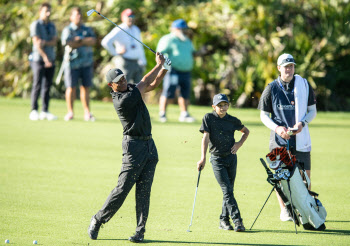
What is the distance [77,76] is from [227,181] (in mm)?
8558

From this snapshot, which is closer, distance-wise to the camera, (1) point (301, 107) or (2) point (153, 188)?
(1) point (301, 107)

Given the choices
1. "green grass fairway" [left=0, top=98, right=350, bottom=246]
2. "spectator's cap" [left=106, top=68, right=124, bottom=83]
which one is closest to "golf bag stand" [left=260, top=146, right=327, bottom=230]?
"green grass fairway" [left=0, top=98, right=350, bottom=246]

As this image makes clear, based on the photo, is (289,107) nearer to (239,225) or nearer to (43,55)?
(239,225)

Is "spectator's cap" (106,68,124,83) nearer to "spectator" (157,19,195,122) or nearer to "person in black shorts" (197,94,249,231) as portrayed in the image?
"person in black shorts" (197,94,249,231)

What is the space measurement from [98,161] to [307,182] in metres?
4.45

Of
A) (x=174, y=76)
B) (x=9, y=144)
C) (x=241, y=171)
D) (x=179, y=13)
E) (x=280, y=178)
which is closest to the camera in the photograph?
(x=280, y=178)

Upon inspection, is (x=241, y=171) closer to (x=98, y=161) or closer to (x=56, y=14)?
(x=98, y=161)

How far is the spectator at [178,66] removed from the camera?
15305mm

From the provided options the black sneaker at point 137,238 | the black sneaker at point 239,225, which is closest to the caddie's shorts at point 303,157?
the black sneaker at point 239,225

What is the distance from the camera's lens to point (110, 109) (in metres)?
18.5

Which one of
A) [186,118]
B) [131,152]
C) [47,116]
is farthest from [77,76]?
[131,152]

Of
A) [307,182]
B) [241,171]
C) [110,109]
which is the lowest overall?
[110,109]

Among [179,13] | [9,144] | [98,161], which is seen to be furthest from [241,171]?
[179,13]

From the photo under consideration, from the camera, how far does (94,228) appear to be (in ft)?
21.2
